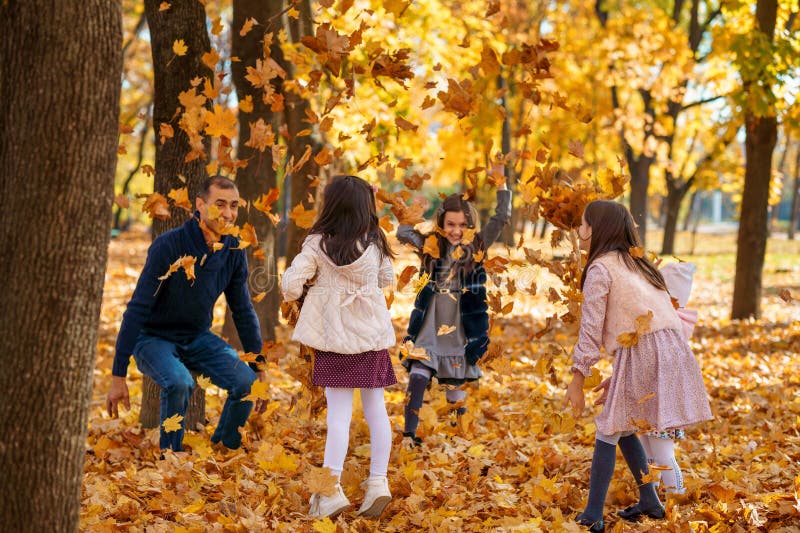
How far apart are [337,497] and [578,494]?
1270 mm

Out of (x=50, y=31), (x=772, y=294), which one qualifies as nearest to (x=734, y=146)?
(x=772, y=294)

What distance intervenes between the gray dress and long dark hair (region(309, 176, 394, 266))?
4.29 feet

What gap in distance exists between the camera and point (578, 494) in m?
4.23

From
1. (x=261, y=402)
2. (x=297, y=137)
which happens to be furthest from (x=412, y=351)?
(x=297, y=137)

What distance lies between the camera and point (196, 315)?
4703 mm

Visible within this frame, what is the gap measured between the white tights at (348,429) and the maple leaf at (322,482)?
114mm

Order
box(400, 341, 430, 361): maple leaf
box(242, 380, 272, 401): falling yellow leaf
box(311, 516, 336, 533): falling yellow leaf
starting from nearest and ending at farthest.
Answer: box(311, 516, 336, 533): falling yellow leaf, box(242, 380, 272, 401): falling yellow leaf, box(400, 341, 430, 361): maple leaf

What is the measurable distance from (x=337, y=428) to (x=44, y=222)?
1.83 meters

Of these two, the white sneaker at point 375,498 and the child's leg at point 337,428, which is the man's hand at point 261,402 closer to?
the child's leg at point 337,428

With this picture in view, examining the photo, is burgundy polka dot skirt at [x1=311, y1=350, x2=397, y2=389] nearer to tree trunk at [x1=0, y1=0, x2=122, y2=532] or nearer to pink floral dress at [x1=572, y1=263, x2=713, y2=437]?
pink floral dress at [x1=572, y1=263, x2=713, y2=437]

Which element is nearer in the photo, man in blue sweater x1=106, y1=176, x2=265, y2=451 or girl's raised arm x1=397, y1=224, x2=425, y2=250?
man in blue sweater x1=106, y1=176, x2=265, y2=451

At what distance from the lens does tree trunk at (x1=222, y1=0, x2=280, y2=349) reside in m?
7.64

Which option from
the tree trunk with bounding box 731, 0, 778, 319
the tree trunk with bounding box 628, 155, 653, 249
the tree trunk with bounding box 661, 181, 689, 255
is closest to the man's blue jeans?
the tree trunk with bounding box 731, 0, 778, 319

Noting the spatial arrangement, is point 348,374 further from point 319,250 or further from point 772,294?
point 772,294
